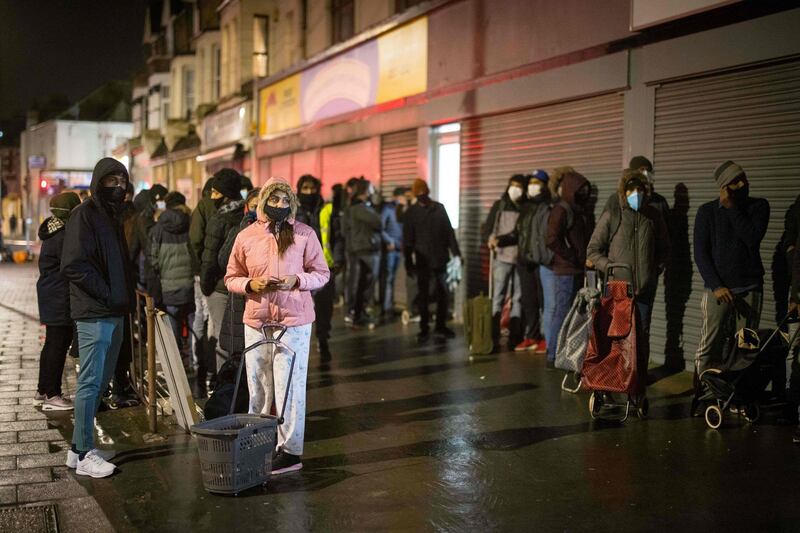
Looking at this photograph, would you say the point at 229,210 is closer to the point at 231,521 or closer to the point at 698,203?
the point at 231,521

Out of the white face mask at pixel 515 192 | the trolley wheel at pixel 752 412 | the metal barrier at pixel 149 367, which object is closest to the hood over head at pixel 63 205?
the metal barrier at pixel 149 367

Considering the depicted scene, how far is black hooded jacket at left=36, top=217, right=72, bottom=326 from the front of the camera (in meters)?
8.25

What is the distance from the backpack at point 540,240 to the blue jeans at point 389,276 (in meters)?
4.24

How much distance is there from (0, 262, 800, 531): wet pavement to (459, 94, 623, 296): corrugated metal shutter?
3.54m

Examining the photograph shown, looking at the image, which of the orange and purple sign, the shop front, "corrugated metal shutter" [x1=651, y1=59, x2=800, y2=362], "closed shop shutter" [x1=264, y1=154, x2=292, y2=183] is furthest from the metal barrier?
the shop front

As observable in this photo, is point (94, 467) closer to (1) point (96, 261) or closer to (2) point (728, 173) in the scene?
(1) point (96, 261)

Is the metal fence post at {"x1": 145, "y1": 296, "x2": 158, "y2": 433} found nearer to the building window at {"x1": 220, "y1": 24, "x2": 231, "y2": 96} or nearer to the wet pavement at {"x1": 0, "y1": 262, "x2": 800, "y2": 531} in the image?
the wet pavement at {"x1": 0, "y1": 262, "x2": 800, "y2": 531}

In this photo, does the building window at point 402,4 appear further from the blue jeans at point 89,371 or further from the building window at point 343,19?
the blue jeans at point 89,371

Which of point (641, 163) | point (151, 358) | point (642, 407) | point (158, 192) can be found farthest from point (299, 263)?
point (158, 192)

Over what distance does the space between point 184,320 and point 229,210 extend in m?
2.48

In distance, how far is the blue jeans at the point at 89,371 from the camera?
6430mm

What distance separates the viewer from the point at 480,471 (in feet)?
Result: 21.6

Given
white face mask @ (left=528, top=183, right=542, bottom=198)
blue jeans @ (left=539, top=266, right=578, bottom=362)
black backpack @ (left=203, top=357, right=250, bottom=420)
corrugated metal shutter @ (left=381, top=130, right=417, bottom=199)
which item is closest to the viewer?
black backpack @ (left=203, top=357, right=250, bottom=420)

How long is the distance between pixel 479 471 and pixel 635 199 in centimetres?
371
